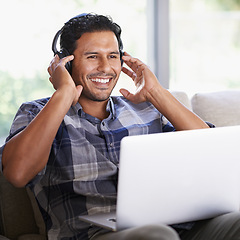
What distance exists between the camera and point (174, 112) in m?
1.87

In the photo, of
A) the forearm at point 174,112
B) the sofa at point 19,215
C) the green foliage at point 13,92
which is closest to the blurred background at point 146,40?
the green foliage at point 13,92

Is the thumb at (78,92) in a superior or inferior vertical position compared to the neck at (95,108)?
superior

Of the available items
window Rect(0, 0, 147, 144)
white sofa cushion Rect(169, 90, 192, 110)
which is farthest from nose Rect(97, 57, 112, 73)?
window Rect(0, 0, 147, 144)

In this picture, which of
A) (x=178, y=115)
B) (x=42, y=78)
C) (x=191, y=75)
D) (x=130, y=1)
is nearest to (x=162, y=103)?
(x=178, y=115)

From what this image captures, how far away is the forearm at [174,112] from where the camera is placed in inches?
73.3

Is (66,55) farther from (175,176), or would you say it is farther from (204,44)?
(204,44)

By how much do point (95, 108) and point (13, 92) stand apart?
97 cm

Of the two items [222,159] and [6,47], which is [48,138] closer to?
[222,159]

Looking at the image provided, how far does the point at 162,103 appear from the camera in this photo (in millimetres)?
1881

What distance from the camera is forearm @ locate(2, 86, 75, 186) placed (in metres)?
1.52

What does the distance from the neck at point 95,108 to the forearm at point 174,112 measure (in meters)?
0.21

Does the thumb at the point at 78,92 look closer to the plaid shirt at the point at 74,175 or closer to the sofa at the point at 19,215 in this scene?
the plaid shirt at the point at 74,175

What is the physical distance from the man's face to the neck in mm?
28

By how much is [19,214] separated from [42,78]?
1166 mm
